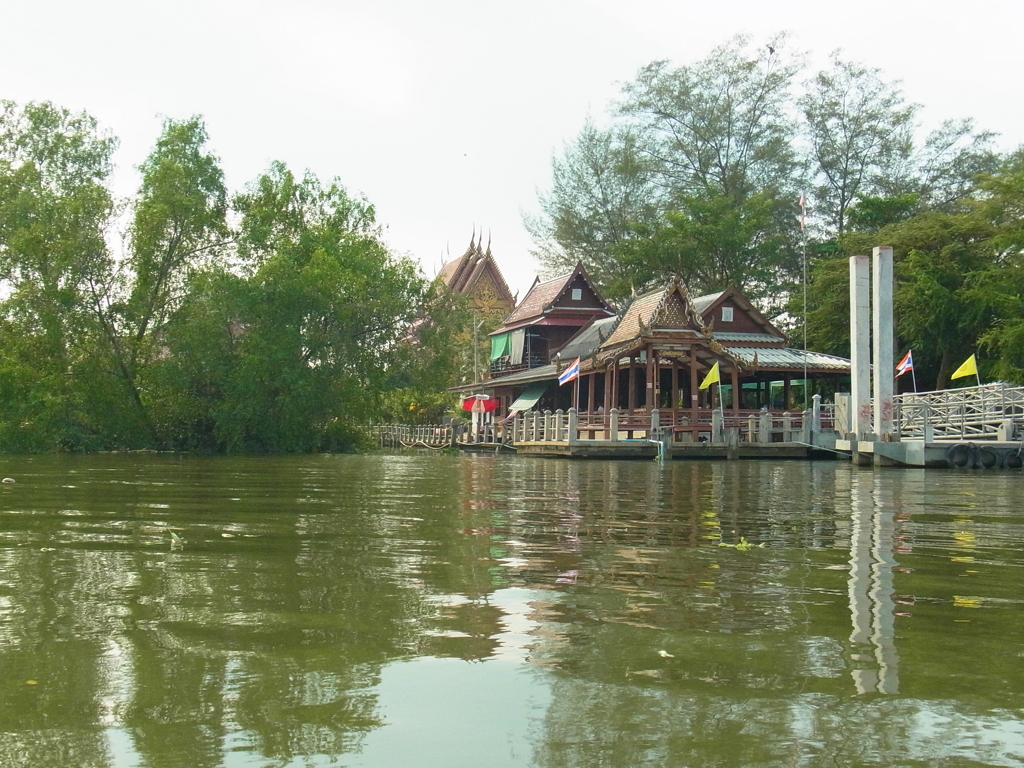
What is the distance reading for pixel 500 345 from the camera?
55.3 metres

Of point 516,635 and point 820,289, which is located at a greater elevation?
point 820,289

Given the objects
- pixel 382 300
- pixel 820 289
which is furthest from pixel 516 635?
pixel 820 289

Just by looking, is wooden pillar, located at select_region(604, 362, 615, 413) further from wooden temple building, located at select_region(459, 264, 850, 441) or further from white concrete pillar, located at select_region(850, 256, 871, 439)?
white concrete pillar, located at select_region(850, 256, 871, 439)

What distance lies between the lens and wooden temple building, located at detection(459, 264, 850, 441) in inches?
1367

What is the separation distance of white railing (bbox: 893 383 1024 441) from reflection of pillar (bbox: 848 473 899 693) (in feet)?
56.7

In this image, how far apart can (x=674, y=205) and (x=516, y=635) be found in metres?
55.0

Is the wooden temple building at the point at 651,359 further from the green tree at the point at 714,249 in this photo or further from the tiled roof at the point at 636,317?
the green tree at the point at 714,249

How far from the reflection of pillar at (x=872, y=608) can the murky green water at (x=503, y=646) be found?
22 millimetres

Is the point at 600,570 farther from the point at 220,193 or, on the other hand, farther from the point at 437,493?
the point at 220,193

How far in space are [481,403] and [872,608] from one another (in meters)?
47.8

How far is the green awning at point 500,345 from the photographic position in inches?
2125

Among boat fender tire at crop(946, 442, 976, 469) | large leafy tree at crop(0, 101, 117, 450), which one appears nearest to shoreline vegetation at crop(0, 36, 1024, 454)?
large leafy tree at crop(0, 101, 117, 450)

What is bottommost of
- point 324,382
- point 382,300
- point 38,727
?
point 38,727

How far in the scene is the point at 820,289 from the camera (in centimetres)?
4350
